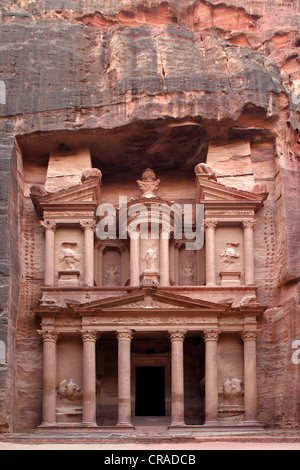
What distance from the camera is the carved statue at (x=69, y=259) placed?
91.2 feet

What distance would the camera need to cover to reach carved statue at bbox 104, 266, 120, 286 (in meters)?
29.6

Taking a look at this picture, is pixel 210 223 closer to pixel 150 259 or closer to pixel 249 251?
pixel 249 251

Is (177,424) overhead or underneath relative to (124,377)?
underneath

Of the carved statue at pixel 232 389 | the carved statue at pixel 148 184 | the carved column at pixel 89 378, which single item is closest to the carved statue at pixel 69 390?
the carved column at pixel 89 378

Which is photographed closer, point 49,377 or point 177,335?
point 49,377

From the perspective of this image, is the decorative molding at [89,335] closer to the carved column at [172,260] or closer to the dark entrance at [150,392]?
the dark entrance at [150,392]

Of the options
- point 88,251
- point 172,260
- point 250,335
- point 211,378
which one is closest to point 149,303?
point 88,251

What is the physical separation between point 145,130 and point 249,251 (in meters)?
5.57

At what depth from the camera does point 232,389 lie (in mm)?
26172

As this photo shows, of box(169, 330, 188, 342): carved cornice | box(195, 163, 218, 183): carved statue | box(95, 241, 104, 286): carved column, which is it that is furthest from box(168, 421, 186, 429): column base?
box(195, 163, 218, 183): carved statue

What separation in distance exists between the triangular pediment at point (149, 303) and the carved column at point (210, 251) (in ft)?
4.33
